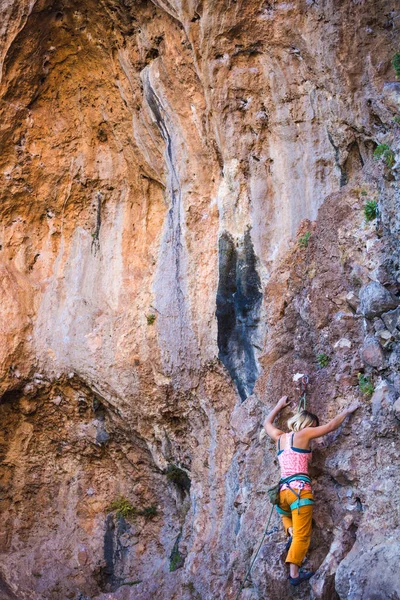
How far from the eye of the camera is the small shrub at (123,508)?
1121cm

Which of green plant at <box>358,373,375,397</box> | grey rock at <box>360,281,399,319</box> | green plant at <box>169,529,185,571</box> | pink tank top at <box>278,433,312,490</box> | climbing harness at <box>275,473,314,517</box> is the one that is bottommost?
green plant at <box>169,529,185,571</box>

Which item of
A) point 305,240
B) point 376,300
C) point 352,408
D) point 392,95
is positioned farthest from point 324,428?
point 392,95

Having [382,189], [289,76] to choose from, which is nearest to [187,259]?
[289,76]

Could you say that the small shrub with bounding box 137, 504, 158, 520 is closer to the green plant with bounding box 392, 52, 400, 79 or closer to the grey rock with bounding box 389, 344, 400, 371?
the grey rock with bounding box 389, 344, 400, 371

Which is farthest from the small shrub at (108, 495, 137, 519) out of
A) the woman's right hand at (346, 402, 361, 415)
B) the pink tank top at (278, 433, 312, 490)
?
the woman's right hand at (346, 402, 361, 415)

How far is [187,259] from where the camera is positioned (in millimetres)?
10414

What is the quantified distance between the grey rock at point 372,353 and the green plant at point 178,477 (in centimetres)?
423

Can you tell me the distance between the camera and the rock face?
7.26 m

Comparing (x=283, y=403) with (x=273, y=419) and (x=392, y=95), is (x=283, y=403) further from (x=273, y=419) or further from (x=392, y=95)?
(x=392, y=95)

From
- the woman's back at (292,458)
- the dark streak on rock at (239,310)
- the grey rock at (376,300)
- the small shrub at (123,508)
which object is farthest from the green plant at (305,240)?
the small shrub at (123,508)

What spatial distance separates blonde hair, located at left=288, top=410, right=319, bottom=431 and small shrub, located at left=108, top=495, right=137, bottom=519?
15.5 ft

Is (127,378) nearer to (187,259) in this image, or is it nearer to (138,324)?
(138,324)

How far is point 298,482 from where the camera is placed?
6918 mm

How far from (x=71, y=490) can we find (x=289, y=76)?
680 centimetres
